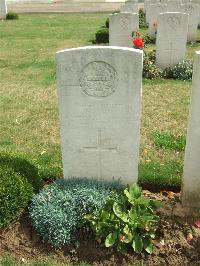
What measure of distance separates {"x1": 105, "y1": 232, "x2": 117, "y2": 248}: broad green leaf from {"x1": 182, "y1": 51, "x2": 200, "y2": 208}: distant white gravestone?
3.61 ft

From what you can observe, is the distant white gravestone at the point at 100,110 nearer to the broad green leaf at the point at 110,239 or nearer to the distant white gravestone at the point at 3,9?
the broad green leaf at the point at 110,239

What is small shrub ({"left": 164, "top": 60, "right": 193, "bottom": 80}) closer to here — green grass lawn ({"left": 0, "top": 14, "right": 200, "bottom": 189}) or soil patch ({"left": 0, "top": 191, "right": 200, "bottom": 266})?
green grass lawn ({"left": 0, "top": 14, "right": 200, "bottom": 189})

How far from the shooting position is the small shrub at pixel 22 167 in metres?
4.55

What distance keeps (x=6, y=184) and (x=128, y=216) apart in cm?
136

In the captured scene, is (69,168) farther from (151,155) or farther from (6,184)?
(151,155)

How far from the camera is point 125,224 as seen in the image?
4152 millimetres

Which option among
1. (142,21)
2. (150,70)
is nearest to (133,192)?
(150,70)

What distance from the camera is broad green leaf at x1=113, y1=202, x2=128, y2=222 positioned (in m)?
4.16

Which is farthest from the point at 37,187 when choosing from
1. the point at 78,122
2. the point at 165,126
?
the point at 165,126

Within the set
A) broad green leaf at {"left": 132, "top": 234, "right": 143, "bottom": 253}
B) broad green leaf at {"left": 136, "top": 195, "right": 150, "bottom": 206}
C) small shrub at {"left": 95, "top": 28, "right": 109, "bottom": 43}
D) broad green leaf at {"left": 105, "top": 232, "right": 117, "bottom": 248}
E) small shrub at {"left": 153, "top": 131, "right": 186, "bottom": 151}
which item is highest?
small shrub at {"left": 95, "top": 28, "right": 109, "bottom": 43}

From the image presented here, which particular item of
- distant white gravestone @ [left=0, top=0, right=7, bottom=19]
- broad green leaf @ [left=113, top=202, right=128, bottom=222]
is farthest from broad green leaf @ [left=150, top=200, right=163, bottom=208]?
distant white gravestone @ [left=0, top=0, right=7, bottom=19]

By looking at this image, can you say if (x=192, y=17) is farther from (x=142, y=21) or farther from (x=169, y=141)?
(x=169, y=141)

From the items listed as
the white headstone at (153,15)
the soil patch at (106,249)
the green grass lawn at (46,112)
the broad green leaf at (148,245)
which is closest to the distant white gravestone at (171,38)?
the green grass lawn at (46,112)

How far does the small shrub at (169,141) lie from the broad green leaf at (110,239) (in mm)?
2494
